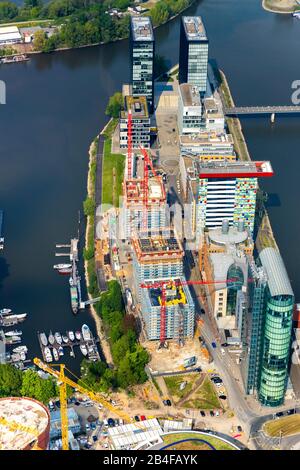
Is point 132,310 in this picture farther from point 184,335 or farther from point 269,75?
point 269,75

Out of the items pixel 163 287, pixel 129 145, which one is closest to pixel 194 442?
pixel 163 287

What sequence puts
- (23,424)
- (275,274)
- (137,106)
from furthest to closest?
1. (137,106)
2. (275,274)
3. (23,424)

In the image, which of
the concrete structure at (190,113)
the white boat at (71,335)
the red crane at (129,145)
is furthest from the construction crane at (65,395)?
the concrete structure at (190,113)

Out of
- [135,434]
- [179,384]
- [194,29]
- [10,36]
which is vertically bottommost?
[179,384]

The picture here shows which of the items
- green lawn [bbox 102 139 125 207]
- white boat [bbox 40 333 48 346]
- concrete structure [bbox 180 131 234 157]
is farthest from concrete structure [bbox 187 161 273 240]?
white boat [bbox 40 333 48 346]

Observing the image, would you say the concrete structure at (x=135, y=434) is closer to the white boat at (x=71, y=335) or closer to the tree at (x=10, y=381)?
the tree at (x=10, y=381)

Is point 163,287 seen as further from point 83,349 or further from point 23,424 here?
point 23,424
